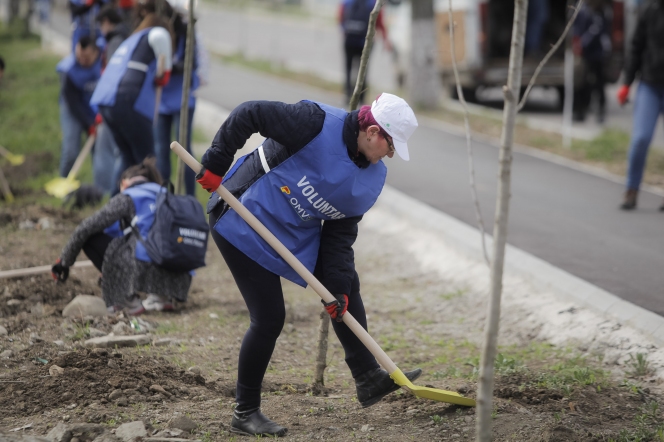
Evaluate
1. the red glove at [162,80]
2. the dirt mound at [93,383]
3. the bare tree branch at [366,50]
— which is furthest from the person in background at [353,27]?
the dirt mound at [93,383]

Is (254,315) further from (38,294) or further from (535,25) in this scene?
(535,25)

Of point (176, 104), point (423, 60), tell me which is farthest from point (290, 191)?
point (423, 60)

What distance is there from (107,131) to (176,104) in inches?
40.5

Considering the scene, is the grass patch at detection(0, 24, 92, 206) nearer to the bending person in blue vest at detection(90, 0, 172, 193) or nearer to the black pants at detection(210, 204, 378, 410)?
the bending person in blue vest at detection(90, 0, 172, 193)

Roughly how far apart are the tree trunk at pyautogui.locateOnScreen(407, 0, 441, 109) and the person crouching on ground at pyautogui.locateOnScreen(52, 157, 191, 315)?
9196mm

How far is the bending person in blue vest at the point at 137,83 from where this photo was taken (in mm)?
6371

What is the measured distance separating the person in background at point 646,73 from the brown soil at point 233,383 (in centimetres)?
268

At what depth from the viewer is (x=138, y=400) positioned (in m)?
3.88

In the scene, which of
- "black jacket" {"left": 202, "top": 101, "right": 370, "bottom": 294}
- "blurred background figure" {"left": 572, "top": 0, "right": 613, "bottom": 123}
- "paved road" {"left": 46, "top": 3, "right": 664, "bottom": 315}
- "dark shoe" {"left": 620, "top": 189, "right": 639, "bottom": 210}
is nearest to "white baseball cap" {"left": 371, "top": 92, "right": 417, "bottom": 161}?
"black jacket" {"left": 202, "top": 101, "right": 370, "bottom": 294}

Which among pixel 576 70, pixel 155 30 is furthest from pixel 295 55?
pixel 155 30

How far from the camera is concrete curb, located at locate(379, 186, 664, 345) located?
15.9ft

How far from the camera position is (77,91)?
8320 mm

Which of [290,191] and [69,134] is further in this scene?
[69,134]

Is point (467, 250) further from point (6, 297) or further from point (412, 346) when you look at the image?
point (6, 297)
